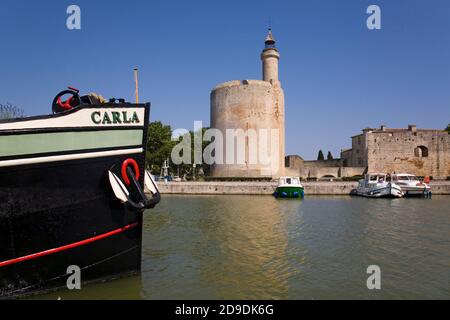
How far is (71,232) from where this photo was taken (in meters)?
6.11

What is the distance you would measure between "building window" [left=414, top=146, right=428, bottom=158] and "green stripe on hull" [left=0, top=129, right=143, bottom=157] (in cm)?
6119

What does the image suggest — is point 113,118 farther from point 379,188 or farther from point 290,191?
point 379,188

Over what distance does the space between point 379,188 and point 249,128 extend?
77.9 feet

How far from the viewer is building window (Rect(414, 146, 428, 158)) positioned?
5656cm

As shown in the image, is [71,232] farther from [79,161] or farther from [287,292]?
[287,292]

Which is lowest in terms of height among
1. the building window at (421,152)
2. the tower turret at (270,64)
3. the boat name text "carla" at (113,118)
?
the boat name text "carla" at (113,118)

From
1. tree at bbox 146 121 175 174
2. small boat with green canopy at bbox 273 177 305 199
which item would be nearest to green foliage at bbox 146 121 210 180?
tree at bbox 146 121 175 174

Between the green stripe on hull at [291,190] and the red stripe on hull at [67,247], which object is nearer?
the red stripe on hull at [67,247]

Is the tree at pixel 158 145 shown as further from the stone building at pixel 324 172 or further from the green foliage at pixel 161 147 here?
the stone building at pixel 324 172

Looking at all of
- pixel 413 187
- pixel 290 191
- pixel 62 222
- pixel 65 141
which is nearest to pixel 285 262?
pixel 62 222

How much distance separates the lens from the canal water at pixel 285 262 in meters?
6.54

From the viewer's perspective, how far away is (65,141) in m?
6.00

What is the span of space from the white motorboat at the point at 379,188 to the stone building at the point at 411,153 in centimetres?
2118

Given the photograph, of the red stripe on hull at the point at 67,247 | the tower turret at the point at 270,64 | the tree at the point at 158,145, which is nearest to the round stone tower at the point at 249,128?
the tower turret at the point at 270,64
